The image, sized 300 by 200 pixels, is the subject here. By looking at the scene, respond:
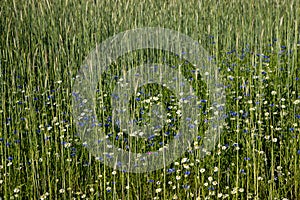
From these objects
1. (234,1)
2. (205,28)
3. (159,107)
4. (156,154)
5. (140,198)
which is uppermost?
(234,1)

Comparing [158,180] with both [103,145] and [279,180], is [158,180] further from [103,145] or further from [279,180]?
[279,180]

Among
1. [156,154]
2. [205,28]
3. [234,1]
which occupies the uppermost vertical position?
[234,1]

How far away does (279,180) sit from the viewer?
2.22 m

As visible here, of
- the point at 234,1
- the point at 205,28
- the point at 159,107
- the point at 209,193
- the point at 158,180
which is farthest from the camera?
the point at 234,1

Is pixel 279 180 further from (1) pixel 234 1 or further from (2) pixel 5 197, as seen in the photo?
(1) pixel 234 1

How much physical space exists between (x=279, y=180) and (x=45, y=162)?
1.26m

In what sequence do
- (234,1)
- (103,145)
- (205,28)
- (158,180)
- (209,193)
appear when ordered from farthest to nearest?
1. (234,1)
2. (205,28)
3. (103,145)
4. (158,180)
5. (209,193)

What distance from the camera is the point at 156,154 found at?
2.44 m

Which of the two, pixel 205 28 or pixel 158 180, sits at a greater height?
pixel 205 28

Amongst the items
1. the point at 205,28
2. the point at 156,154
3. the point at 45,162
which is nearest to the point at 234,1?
the point at 205,28

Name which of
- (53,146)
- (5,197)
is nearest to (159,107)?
(53,146)

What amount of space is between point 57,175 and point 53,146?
0.85 ft

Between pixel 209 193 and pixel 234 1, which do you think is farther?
pixel 234 1

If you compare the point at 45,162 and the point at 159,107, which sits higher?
the point at 159,107
